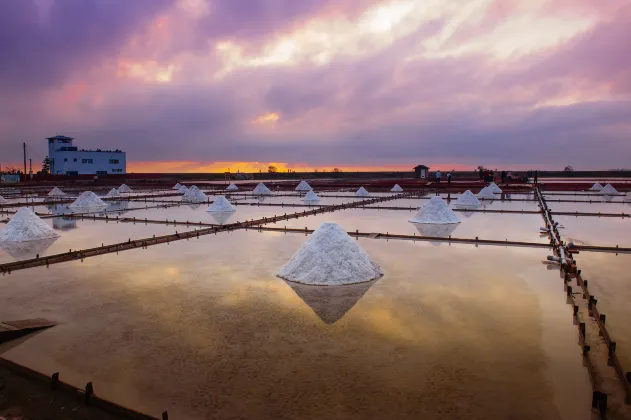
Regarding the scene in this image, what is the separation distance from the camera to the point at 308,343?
3.82 meters

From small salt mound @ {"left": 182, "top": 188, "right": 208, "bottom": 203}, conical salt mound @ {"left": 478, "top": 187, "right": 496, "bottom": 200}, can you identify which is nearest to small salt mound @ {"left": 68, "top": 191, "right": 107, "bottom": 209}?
small salt mound @ {"left": 182, "top": 188, "right": 208, "bottom": 203}

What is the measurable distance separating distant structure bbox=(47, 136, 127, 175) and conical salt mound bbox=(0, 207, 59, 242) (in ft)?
153

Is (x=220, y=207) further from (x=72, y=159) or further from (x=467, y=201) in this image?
(x=72, y=159)

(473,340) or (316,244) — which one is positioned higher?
(316,244)

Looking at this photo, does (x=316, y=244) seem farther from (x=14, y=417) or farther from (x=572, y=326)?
(x=14, y=417)

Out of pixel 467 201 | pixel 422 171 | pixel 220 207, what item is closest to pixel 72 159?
pixel 422 171

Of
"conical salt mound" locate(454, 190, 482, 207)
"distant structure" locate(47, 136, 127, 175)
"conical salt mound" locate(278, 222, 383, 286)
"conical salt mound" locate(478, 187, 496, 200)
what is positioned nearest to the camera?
"conical salt mound" locate(278, 222, 383, 286)

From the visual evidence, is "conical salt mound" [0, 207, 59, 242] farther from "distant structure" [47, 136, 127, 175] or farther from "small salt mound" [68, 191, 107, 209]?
"distant structure" [47, 136, 127, 175]

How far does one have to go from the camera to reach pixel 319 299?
5102 mm

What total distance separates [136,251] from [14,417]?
5793mm

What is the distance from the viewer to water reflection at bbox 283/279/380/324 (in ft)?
15.1

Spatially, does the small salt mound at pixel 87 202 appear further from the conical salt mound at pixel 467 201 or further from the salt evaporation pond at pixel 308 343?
the conical salt mound at pixel 467 201

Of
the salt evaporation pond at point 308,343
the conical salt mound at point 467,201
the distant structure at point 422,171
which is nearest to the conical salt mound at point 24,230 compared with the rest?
the salt evaporation pond at point 308,343

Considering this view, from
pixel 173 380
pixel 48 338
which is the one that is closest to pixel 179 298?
pixel 48 338
